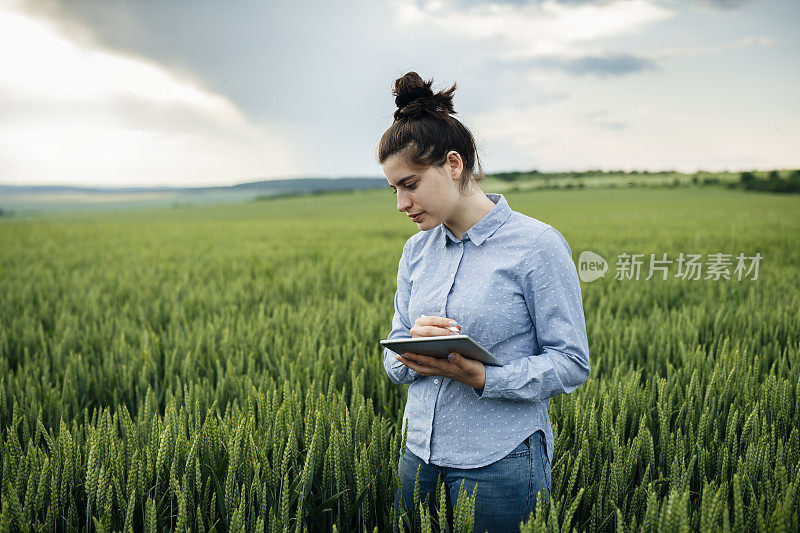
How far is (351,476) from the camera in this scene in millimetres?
1869

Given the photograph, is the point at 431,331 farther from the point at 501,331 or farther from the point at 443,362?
the point at 501,331

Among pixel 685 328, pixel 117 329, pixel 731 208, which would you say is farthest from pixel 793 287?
pixel 731 208

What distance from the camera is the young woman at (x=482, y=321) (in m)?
1.40

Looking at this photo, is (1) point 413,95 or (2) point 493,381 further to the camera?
(1) point 413,95

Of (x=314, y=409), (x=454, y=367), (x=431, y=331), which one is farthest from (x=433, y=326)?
(x=314, y=409)

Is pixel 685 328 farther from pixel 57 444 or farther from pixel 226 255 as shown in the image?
pixel 226 255

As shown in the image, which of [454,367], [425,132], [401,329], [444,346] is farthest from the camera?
[401,329]

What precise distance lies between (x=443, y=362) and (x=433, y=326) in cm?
10

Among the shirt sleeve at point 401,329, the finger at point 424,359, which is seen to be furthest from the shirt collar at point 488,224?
the finger at point 424,359

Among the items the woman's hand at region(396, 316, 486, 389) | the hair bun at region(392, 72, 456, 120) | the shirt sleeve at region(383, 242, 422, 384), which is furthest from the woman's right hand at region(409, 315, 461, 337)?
the hair bun at region(392, 72, 456, 120)

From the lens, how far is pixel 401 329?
169 cm

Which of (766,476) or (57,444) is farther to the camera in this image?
(57,444)

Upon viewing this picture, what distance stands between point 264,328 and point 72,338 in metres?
1.40

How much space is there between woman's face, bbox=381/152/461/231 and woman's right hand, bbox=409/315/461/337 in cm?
29
